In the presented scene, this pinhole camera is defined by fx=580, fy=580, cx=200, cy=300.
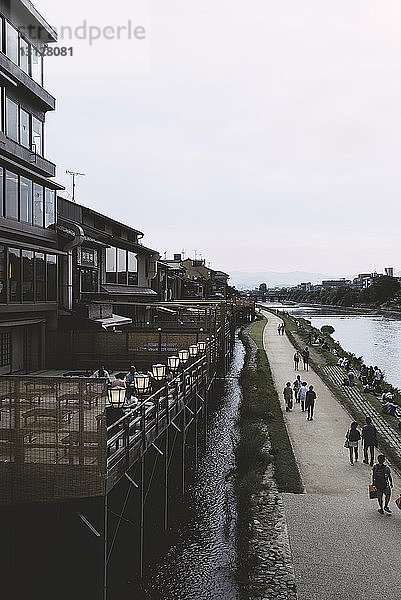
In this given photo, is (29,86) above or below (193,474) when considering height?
above

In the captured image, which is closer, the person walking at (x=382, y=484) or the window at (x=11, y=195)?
the person walking at (x=382, y=484)

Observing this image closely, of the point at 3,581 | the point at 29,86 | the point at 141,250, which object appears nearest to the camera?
the point at 3,581

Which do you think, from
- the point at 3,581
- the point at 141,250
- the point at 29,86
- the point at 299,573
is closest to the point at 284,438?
the point at 299,573

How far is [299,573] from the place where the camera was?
1288 centimetres

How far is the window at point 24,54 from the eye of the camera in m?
25.0

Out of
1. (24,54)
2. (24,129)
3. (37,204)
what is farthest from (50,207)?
(24,54)

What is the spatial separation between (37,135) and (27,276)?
7.09m

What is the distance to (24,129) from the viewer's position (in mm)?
25125

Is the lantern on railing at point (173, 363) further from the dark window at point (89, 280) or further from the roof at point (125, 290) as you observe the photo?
the roof at point (125, 290)

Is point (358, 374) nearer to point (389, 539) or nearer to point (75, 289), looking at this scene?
point (75, 289)

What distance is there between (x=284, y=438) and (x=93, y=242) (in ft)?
51.7

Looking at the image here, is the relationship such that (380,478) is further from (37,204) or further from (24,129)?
(24,129)

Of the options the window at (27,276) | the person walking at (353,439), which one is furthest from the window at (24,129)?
the person walking at (353,439)

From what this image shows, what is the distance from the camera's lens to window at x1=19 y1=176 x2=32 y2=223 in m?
A: 23.2
